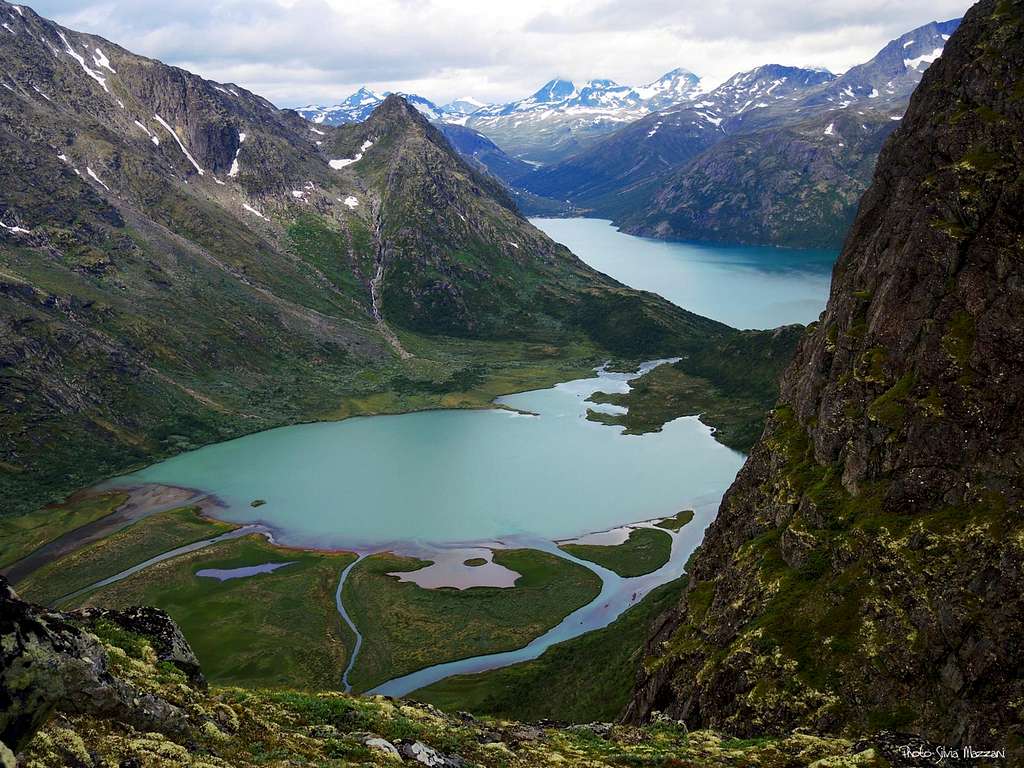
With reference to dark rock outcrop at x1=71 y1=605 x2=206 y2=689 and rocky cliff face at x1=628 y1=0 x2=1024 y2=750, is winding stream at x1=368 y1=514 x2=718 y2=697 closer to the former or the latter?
rocky cliff face at x1=628 y1=0 x2=1024 y2=750

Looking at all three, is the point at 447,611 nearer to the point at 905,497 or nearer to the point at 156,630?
the point at 905,497

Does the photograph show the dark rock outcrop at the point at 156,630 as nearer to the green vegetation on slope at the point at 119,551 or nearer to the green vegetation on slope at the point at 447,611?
the green vegetation on slope at the point at 447,611

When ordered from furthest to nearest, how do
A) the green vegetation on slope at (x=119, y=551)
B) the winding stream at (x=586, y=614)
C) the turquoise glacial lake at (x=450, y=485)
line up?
the turquoise glacial lake at (x=450, y=485), the green vegetation on slope at (x=119, y=551), the winding stream at (x=586, y=614)

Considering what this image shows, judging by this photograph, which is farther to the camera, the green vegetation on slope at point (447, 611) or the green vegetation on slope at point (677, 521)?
the green vegetation on slope at point (677, 521)

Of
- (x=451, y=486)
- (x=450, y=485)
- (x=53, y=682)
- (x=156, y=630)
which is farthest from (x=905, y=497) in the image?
(x=450, y=485)

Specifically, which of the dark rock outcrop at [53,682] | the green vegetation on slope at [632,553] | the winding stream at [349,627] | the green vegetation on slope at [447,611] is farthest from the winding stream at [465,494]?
the dark rock outcrop at [53,682]

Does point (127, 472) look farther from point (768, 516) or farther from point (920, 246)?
point (920, 246)

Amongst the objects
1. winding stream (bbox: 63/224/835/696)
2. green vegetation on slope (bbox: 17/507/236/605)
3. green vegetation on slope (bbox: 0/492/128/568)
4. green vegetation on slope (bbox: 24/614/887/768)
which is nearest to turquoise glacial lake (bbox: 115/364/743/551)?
winding stream (bbox: 63/224/835/696)
